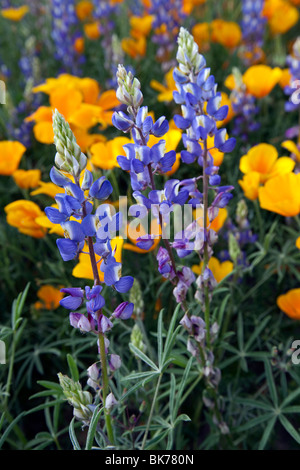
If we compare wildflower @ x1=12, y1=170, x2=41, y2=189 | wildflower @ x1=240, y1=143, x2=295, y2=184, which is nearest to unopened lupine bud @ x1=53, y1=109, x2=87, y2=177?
wildflower @ x1=240, y1=143, x2=295, y2=184

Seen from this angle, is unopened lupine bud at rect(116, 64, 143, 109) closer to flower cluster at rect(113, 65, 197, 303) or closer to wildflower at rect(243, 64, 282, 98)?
flower cluster at rect(113, 65, 197, 303)

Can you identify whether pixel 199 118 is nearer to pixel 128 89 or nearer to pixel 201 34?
pixel 128 89

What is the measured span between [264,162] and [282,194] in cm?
21

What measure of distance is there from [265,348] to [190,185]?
2.65ft

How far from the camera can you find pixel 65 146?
0.72 metres

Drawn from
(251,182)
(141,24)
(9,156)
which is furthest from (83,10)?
(251,182)

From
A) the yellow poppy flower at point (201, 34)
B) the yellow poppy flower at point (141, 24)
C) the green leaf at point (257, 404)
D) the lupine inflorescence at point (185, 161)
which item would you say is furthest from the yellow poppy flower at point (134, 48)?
the green leaf at point (257, 404)

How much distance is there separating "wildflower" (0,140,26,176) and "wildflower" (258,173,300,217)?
75 cm

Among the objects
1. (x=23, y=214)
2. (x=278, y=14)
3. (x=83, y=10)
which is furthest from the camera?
(x=83, y=10)

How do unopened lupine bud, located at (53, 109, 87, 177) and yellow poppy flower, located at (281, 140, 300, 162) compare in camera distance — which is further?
yellow poppy flower, located at (281, 140, 300, 162)

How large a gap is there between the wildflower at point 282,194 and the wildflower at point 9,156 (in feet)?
2.45

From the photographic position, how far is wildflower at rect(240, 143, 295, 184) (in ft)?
4.22

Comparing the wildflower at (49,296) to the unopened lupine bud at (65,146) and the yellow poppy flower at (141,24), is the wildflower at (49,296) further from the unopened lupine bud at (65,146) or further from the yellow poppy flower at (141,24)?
the yellow poppy flower at (141,24)
